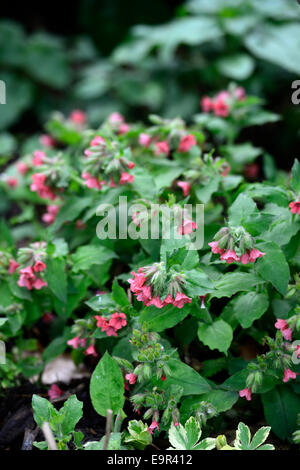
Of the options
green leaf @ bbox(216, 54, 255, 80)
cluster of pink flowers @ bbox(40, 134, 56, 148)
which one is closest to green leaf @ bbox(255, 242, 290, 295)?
green leaf @ bbox(216, 54, 255, 80)

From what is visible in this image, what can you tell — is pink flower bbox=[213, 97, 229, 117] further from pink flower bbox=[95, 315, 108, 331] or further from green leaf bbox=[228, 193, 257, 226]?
pink flower bbox=[95, 315, 108, 331]

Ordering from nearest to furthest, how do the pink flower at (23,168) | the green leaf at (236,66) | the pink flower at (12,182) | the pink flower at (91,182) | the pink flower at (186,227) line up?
the pink flower at (186,227), the pink flower at (91,182), the pink flower at (23,168), the pink flower at (12,182), the green leaf at (236,66)

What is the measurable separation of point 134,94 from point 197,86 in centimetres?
48

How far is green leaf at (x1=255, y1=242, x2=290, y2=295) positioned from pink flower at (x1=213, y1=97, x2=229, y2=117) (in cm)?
120

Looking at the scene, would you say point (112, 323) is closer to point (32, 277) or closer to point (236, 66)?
point (32, 277)

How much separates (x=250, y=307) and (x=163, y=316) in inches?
11.3

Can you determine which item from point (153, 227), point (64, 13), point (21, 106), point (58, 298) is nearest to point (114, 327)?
point (58, 298)

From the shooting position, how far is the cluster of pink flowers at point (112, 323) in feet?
5.32

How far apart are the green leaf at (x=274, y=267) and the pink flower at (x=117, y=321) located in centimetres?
45

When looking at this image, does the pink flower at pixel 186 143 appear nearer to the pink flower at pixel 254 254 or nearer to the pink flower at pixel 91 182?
the pink flower at pixel 91 182

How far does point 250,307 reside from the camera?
1625 millimetres

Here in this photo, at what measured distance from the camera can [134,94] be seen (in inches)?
148

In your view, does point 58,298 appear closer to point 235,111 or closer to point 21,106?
point 235,111

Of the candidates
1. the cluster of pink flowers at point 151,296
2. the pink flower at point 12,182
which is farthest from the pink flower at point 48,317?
the pink flower at point 12,182
